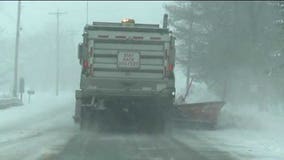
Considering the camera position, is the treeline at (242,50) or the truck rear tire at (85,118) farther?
the treeline at (242,50)

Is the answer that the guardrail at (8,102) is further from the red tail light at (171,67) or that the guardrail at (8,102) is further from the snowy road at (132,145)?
the red tail light at (171,67)

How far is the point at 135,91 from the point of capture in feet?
63.0

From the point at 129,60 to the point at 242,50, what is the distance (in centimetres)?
1470

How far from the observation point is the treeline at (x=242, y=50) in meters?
29.7

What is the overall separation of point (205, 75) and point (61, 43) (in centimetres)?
7537

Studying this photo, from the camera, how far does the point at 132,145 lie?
15.9 m

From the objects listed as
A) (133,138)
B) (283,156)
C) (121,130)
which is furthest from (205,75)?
(283,156)

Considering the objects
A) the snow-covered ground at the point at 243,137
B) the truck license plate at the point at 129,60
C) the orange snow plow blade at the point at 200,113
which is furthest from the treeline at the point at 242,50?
the truck license plate at the point at 129,60

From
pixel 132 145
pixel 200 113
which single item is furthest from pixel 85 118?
pixel 132 145

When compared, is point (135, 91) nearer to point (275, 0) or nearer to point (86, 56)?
point (86, 56)

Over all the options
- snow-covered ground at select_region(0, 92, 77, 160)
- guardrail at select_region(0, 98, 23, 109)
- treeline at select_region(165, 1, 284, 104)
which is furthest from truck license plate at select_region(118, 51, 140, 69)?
guardrail at select_region(0, 98, 23, 109)

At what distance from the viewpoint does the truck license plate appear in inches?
754

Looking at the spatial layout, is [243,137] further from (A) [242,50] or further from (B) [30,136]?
(A) [242,50]

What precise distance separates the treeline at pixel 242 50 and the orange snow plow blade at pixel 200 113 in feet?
25.9
